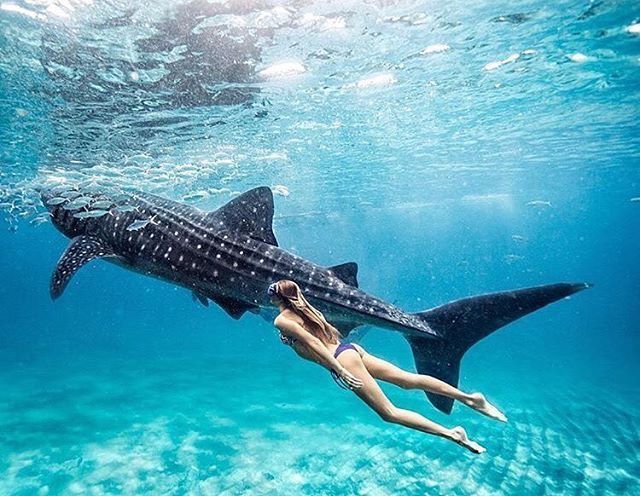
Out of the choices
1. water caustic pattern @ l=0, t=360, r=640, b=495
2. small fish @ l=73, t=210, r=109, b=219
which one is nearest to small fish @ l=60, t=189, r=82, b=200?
small fish @ l=73, t=210, r=109, b=219

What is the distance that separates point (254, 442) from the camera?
12.9 m

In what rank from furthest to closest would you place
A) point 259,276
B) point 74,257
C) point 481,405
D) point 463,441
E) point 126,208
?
point 126,208 < point 74,257 < point 259,276 < point 481,405 < point 463,441

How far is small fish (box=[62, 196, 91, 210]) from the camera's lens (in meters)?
6.90

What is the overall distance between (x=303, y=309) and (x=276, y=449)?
9719mm

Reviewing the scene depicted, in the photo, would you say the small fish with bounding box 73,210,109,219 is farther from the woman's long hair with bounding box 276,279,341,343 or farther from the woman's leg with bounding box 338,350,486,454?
the woman's leg with bounding box 338,350,486,454

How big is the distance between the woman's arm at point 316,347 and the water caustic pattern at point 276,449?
279 inches

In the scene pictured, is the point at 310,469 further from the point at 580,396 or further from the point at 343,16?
the point at 580,396

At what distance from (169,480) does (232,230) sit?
315 inches

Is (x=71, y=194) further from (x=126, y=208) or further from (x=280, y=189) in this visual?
(x=280, y=189)

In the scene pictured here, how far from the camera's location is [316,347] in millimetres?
4215

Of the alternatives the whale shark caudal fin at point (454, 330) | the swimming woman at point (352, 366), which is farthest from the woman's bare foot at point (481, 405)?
the whale shark caudal fin at point (454, 330)

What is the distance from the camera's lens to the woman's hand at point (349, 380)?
4047 millimetres

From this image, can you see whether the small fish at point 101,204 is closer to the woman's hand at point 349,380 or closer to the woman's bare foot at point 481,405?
the woman's hand at point 349,380

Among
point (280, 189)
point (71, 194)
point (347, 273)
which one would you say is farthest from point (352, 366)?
point (280, 189)
